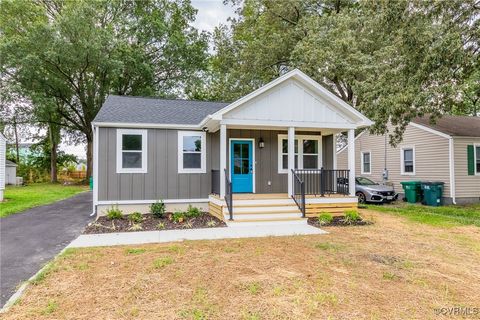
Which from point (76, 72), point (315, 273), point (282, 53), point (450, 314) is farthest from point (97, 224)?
point (76, 72)

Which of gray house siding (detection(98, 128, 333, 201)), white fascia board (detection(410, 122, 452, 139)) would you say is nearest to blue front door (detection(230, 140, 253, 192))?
gray house siding (detection(98, 128, 333, 201))

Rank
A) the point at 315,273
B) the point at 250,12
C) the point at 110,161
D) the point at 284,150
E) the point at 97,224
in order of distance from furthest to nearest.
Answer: the point at 250,12, the point at 284,150, the point at 110,161, the point at 97,224, the point at 315,273

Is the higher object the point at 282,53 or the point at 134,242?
the point at 282,53

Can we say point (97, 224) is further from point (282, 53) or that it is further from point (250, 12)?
point (250, 12)

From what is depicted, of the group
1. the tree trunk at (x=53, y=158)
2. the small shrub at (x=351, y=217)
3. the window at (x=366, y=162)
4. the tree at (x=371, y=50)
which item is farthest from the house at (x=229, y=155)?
the tree trunk at (x=53, y=158)

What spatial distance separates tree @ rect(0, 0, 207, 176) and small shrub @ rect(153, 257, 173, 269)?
1983 cm

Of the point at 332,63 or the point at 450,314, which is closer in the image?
the point at 450,314

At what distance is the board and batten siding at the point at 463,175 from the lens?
42.8 feet

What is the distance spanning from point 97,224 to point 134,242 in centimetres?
229

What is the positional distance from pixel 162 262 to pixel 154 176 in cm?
498

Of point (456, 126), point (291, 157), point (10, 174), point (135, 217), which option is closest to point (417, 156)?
point (456, 126)

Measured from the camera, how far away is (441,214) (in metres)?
10.6

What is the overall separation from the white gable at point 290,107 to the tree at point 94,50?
16100 mm

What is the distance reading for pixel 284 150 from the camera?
1102 centimetres
